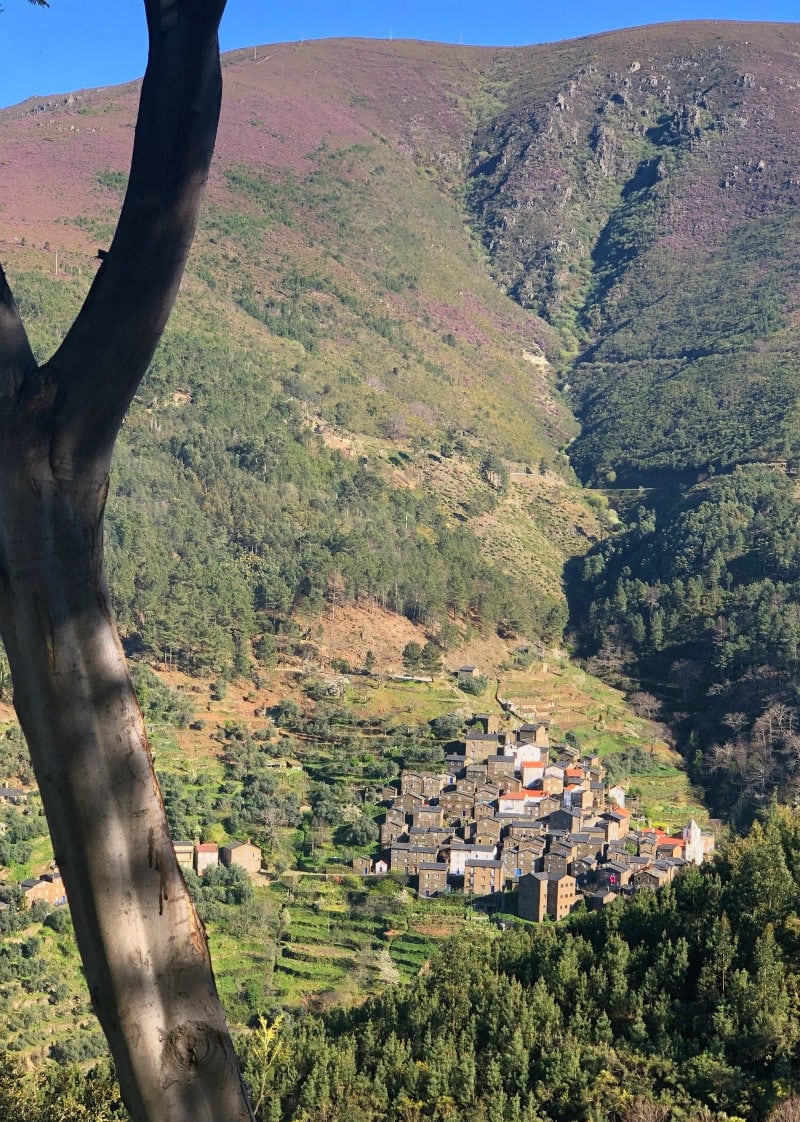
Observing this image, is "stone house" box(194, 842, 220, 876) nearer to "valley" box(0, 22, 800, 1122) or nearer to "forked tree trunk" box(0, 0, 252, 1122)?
"valley" box(0, 22, 800, 1122)

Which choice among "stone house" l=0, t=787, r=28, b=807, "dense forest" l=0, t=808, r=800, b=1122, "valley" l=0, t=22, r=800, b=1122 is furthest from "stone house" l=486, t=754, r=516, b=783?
"dense forest" l=0, t=808, r=800, b=1122

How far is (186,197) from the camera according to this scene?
2.38 metres

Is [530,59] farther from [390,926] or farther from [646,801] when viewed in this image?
[390,926]

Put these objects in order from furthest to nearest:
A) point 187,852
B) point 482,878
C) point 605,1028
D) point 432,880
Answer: point 482,878 < point 432,880 < point 187,852 < point 605,1028

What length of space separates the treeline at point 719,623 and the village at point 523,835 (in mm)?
4164

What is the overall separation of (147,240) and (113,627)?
0.78m

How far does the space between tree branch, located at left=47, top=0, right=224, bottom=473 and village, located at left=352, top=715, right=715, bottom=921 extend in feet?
66.6

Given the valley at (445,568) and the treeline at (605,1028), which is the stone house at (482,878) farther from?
the treeline at (605,1028)

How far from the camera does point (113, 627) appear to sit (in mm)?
2354

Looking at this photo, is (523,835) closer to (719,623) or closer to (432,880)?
(432,880)

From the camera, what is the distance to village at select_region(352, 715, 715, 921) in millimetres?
22734

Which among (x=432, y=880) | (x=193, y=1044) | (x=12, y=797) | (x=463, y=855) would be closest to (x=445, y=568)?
(x=463, y=855)

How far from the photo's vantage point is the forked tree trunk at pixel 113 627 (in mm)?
2223

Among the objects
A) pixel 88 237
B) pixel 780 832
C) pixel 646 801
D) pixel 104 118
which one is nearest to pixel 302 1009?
pixel 780 832
